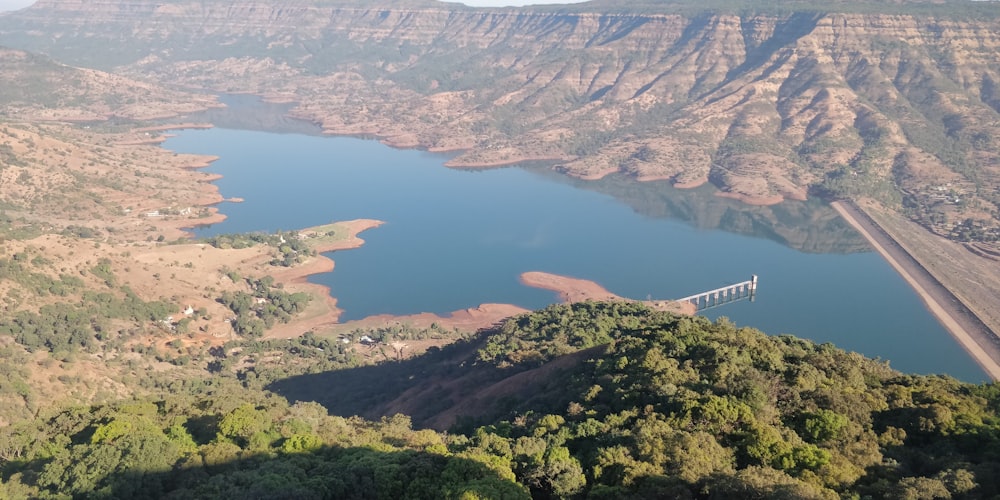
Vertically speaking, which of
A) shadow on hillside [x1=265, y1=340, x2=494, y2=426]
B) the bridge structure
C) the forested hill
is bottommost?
the bridge structure

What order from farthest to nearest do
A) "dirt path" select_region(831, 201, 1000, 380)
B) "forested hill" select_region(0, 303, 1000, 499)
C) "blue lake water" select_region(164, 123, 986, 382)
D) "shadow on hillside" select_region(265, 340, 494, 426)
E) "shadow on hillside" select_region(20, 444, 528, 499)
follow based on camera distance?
"blue lake water" select_region(164, 123, 986, 382) < "dirt path" select_region(831, 201, 1000, 380) < "shadow on hillside" select_region(265, 340, 494, 426) < "forested hill" select_region(0, 303, 1000, 499) < "shadow on hillside" select_region(20, 444, 528, 499)

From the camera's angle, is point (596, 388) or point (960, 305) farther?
point (960, 305)

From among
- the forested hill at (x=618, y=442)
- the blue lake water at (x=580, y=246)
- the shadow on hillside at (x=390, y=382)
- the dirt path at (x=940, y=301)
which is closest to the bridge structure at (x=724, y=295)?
the blue lake water at (x=580, y=246)

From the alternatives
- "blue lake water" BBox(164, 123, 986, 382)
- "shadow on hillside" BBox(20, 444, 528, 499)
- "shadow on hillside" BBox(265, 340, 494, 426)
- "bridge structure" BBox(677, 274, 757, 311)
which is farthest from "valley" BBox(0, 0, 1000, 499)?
"bridge structure" BBox(677, 274, 757, 311)

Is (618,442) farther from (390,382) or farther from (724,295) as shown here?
(724,295)

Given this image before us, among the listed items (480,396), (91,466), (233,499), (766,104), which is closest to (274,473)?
(233,499)

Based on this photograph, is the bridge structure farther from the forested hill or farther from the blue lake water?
the forested hill

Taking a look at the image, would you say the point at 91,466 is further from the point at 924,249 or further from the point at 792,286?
the point at 924,249
